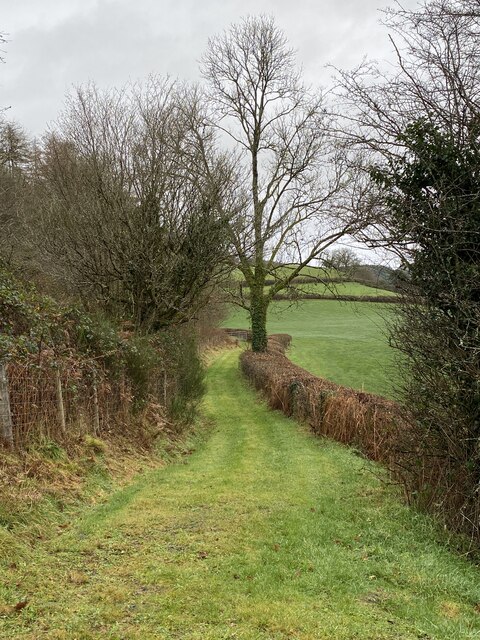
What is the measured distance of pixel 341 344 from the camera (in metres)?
38.6

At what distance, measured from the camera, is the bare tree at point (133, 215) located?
39.8ft

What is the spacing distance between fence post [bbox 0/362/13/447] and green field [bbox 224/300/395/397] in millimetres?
5068

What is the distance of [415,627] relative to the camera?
3.43m

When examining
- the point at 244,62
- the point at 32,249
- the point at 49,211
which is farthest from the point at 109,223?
the point at 244,62

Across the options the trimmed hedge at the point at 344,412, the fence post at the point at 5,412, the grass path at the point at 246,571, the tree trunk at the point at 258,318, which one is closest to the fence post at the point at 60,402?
the fence post at the point at 5,412

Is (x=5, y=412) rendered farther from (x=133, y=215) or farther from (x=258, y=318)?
(x=258, y=318)

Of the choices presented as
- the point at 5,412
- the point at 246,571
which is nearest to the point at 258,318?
the point at 5,412

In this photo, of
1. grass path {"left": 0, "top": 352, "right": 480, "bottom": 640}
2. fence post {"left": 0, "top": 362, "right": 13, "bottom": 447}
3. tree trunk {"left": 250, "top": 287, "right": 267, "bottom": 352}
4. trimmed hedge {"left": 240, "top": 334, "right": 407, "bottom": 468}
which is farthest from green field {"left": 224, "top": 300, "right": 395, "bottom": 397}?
fence post {"left": 0, "top": 362, "right": 13, "bottom": 447}

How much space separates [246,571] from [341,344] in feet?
116

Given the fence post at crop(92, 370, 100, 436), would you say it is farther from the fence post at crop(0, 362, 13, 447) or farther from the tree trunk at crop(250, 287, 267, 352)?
the tree trunk at crop(250, 287, 267, 352)

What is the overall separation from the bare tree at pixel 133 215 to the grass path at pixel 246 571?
6376 mm

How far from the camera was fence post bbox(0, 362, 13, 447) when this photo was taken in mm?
6113

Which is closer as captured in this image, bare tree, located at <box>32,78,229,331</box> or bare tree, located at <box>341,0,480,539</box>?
bare tree, located at <box>341,0,480,539</box>

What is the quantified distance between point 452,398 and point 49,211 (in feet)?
36.3
